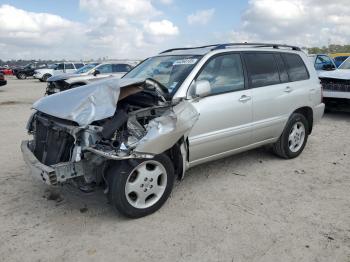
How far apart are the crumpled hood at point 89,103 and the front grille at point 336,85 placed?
6.54 metres

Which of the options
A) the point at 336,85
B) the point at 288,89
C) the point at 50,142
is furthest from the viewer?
the point at 336,85

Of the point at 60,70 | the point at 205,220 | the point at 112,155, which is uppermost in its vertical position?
the point at 60,70

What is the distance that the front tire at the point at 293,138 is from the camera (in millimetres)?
5152

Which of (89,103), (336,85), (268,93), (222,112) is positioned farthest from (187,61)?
(336,85)

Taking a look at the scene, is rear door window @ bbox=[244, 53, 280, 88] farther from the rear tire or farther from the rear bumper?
the rear tire

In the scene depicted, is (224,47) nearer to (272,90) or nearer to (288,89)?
(272,90)

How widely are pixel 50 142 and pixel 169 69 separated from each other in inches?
68.2

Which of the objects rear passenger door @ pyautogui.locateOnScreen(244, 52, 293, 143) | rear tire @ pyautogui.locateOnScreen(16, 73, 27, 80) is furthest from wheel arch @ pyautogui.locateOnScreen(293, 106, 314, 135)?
rear tire @ pyautogui.locateOnScreen(16, 73, 27, 80)

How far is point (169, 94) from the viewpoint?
378 cm

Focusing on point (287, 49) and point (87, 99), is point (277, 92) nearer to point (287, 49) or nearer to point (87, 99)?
point (287, 49)

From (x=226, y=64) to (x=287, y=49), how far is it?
1.59m

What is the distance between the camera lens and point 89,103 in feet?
11.2

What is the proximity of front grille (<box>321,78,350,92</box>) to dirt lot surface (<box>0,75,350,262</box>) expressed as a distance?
386 cm

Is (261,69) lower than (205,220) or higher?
higher
